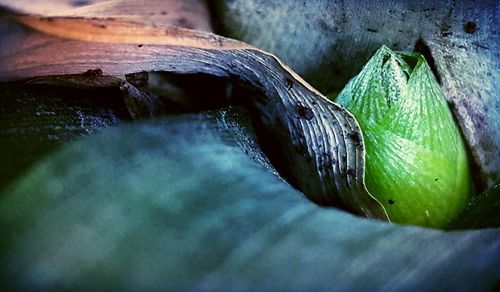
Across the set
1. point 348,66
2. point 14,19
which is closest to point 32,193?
point 14,19

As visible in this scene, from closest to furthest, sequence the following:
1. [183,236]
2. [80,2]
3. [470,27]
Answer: [183,236], [80,2], [470,27]

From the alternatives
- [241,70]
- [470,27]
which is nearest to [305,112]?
[241,70]

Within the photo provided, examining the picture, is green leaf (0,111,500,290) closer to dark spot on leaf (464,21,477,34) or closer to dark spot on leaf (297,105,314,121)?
dark spot on leaf (297,105,314,121)

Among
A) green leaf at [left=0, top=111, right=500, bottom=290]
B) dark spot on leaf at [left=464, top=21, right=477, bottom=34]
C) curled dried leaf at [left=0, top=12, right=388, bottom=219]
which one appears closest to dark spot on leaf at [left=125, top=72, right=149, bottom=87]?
curled dried leaf at [left=0, top=12, right=388, bottom=219]

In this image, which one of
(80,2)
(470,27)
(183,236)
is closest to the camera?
(183,236)

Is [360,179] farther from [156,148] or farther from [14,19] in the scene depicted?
[14,19]

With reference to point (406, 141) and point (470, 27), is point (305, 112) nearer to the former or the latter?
point (406, 141)

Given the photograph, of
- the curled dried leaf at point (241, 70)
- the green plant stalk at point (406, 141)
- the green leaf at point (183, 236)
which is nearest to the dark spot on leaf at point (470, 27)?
the green plant stalk at point (406, 141)
